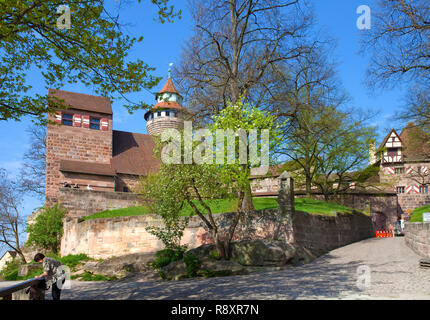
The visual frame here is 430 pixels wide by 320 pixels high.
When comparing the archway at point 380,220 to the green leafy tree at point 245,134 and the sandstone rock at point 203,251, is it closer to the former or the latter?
the green leafy tree at point 245,134

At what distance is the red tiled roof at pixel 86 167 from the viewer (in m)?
31.3

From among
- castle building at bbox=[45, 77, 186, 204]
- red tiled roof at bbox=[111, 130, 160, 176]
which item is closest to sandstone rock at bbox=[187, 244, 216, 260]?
castle building at bbox=[45, 77, 186, 204]

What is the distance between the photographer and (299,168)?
1211 inches

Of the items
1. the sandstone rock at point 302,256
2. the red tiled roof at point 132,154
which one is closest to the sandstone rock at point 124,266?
the sandstone rock at point 302,256

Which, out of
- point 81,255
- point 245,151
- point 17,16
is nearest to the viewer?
point 17,16

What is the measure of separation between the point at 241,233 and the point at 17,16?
10999 millimetres

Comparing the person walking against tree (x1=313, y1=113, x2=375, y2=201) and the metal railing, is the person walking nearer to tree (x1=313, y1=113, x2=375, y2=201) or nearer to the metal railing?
the metal railing

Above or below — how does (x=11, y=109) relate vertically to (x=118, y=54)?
below

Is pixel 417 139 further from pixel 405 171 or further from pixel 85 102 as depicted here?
pixel 85 102

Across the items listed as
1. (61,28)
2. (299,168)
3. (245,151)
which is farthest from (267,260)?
(299,168)

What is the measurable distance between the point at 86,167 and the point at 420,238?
2485cm

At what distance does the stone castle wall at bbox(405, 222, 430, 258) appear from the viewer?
1392 centimetres

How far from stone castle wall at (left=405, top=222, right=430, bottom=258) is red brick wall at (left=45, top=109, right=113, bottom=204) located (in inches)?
943
